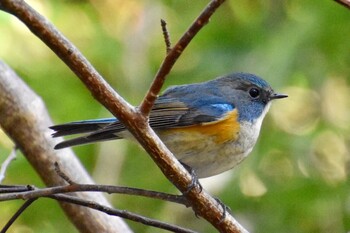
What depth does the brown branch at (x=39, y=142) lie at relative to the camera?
3273mm

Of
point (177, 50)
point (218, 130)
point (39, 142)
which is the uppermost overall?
point (177, 50)

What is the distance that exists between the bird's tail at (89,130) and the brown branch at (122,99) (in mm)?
877

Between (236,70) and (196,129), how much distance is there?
840 millimetres

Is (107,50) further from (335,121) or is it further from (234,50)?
(335,121)

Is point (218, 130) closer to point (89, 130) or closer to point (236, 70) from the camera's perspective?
point (89, 130)

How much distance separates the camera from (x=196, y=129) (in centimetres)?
339

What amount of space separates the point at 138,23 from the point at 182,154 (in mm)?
1585

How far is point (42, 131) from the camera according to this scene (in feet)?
11.2

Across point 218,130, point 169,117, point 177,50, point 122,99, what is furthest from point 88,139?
point 177,50

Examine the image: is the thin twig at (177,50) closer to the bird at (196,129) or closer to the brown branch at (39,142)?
the bird at (196,129)

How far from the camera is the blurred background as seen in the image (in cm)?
388

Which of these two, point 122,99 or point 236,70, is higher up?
point 122,99

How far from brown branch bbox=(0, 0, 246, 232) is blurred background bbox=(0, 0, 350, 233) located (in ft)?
5.25

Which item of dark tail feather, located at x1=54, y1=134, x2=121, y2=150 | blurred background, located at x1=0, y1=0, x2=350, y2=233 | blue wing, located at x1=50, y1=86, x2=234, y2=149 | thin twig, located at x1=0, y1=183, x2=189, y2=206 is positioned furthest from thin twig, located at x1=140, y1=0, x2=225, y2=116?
blurred background, located at x1=0, y1=0, x2=350, y2=233
